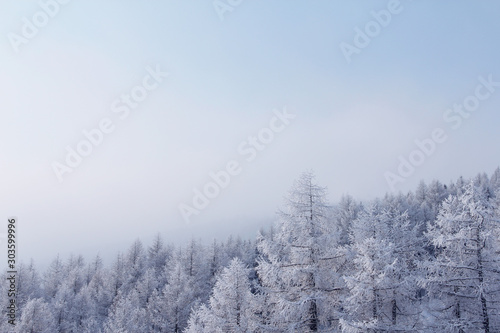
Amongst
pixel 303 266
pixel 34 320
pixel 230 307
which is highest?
pixel 303 266

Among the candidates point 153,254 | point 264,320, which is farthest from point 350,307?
point 153,254

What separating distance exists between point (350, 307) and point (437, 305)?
33.3ft

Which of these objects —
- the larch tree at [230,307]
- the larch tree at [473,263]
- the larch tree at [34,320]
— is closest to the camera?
the larch tree at [473,263]

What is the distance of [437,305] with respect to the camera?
69.3 feet

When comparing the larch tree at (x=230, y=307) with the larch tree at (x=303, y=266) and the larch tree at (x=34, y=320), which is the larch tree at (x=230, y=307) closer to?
the larch tree at (x=303, y=266)

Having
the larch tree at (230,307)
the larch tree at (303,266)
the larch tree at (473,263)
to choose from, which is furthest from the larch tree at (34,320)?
the larch tree at (473,263)

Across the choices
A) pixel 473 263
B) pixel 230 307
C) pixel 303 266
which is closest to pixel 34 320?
pixel 230 307

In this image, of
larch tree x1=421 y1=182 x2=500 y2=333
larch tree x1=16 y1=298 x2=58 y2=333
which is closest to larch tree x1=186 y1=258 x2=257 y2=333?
larch tree x1=421 y1=182 x2=500 y2=333

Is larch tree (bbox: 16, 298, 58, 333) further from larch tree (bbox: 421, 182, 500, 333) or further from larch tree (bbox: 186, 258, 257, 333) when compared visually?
larch tree (bbox: 421, 182, 500, 333)

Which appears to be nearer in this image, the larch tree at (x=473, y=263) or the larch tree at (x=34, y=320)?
the larch tree at (x=473, y=263)

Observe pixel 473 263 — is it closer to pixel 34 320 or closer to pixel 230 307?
pixel 230 307

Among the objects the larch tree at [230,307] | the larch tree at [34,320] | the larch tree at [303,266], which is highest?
the larch tree at [303,266]

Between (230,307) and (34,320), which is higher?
(230,307)

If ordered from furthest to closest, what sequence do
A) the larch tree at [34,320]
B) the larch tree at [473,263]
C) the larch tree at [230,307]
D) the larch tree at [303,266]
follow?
the larch tree at [34,320] → the larch tree at [230,307] → the larch tree at [303,266] → the larch tree at [473,263]
